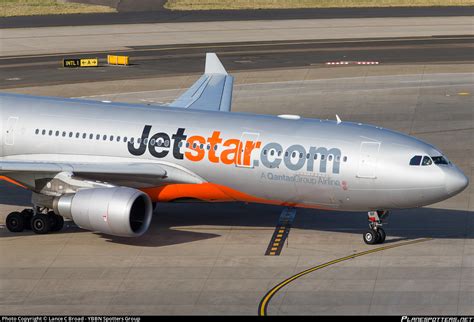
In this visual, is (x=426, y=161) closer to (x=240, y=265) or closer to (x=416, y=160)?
(x=416, y=160)

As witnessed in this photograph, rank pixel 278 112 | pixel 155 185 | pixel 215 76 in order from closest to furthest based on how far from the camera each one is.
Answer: pixel 155 185
pixel 215 76
pixel 278 112

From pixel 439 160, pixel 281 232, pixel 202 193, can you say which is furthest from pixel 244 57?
pixel 439 160

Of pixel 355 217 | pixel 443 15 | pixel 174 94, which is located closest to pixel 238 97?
pixel 174 94

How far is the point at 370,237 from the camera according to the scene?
40.3 m

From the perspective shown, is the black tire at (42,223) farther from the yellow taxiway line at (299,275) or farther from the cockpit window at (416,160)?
the cockpit window at (416,160)

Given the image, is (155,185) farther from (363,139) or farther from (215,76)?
(215,76)

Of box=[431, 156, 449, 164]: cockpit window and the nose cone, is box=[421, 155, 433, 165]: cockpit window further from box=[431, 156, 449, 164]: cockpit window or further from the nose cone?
the nose cone

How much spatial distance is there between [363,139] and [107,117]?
1107cm

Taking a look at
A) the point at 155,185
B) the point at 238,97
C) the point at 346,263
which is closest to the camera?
the point at 346,263

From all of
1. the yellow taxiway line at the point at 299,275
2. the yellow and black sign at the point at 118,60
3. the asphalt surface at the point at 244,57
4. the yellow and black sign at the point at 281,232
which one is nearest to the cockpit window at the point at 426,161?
the yellow taxiway line at the point at 299,275

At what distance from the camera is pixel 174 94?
226 feet

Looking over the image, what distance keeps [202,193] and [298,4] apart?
66.8 m

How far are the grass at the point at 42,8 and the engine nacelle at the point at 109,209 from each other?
213 ft

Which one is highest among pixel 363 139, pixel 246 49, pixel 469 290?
pixel 363 139
